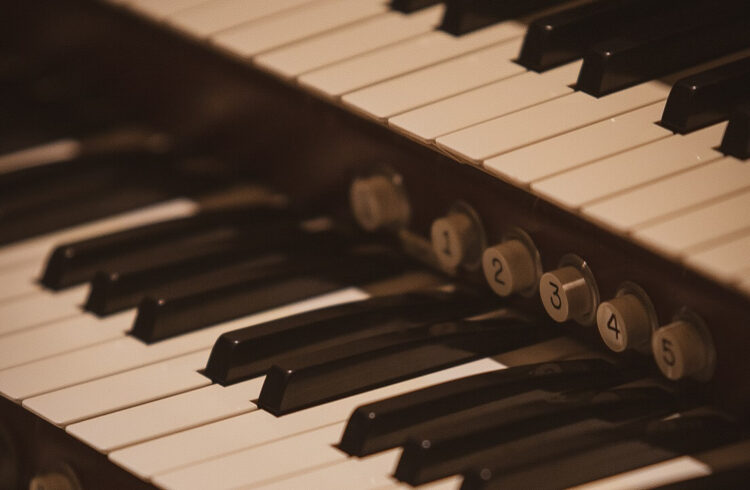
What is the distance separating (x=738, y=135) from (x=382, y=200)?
0.55m

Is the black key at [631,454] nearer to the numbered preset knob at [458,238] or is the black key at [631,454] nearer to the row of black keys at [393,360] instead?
the row of black keys at [393,360]

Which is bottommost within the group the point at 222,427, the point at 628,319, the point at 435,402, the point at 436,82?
the point at 222,427

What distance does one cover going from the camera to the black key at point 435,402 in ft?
5.01

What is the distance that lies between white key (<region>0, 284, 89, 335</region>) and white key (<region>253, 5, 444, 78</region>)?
0.42 meters

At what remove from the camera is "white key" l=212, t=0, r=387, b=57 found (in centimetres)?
204

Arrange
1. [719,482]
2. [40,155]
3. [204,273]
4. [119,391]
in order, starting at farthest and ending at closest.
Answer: [40,155] → [204,273] → [119,391] → [719,482]

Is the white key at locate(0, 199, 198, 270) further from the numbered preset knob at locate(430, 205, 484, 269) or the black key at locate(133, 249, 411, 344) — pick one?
the numbered preset knob at locate(430, 205, 484, 269)

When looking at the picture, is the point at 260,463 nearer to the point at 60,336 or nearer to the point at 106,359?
the point at 106,359

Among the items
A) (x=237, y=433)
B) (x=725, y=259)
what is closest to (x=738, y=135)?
(x=725, y=259)

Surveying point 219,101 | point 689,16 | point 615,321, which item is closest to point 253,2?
point 219,101

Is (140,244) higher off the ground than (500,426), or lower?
lower

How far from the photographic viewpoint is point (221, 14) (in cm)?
216

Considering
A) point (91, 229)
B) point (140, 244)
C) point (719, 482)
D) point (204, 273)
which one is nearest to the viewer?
point (719, 482)

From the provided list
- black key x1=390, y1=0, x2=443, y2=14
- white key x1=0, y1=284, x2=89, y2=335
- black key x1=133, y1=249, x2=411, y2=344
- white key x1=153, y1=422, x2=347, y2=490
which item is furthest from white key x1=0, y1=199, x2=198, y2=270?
white key x1=153, y1=422, x2=347, y2=490
